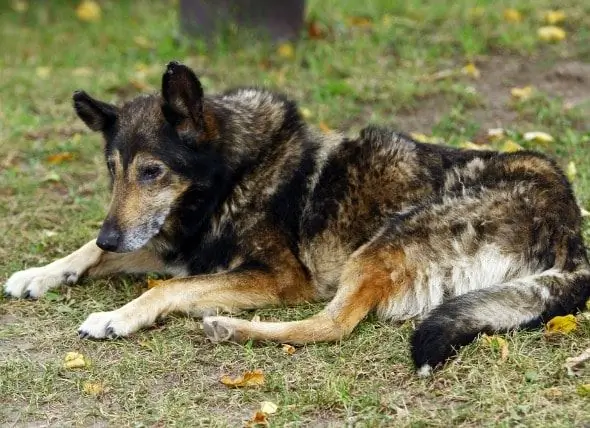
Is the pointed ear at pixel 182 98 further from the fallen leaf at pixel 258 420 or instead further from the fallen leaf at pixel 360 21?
the fallen leaf at pixel 360 21

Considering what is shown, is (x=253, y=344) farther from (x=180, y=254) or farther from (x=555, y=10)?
(x=555, y=10)

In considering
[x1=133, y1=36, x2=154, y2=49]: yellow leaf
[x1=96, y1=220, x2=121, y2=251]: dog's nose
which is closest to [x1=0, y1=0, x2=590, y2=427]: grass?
[x1=133, y1=36, x2=154, y2=49]: yellow leaf

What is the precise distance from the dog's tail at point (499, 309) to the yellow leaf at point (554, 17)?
6.02 m

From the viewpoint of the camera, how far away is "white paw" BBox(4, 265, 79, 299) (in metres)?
5.67

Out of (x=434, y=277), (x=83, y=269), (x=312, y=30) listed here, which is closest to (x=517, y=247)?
(x=434, y=277)

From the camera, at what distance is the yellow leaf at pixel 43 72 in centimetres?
1027

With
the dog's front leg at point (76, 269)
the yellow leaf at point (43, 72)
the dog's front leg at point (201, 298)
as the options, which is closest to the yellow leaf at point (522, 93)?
the dog's front leg at point (201, 298)

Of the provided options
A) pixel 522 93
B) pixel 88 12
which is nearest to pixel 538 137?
pixel 522 93

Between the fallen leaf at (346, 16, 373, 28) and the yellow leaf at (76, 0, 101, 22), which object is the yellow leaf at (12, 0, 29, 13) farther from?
the fallen leaf at (346, 16, 373, 28)

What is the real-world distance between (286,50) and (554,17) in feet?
10.1

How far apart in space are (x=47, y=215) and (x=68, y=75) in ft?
12.0

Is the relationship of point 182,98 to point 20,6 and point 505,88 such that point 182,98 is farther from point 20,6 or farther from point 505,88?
point 20,6

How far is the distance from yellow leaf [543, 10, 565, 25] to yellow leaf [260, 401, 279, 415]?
7.39m

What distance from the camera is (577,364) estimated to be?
172 inches
